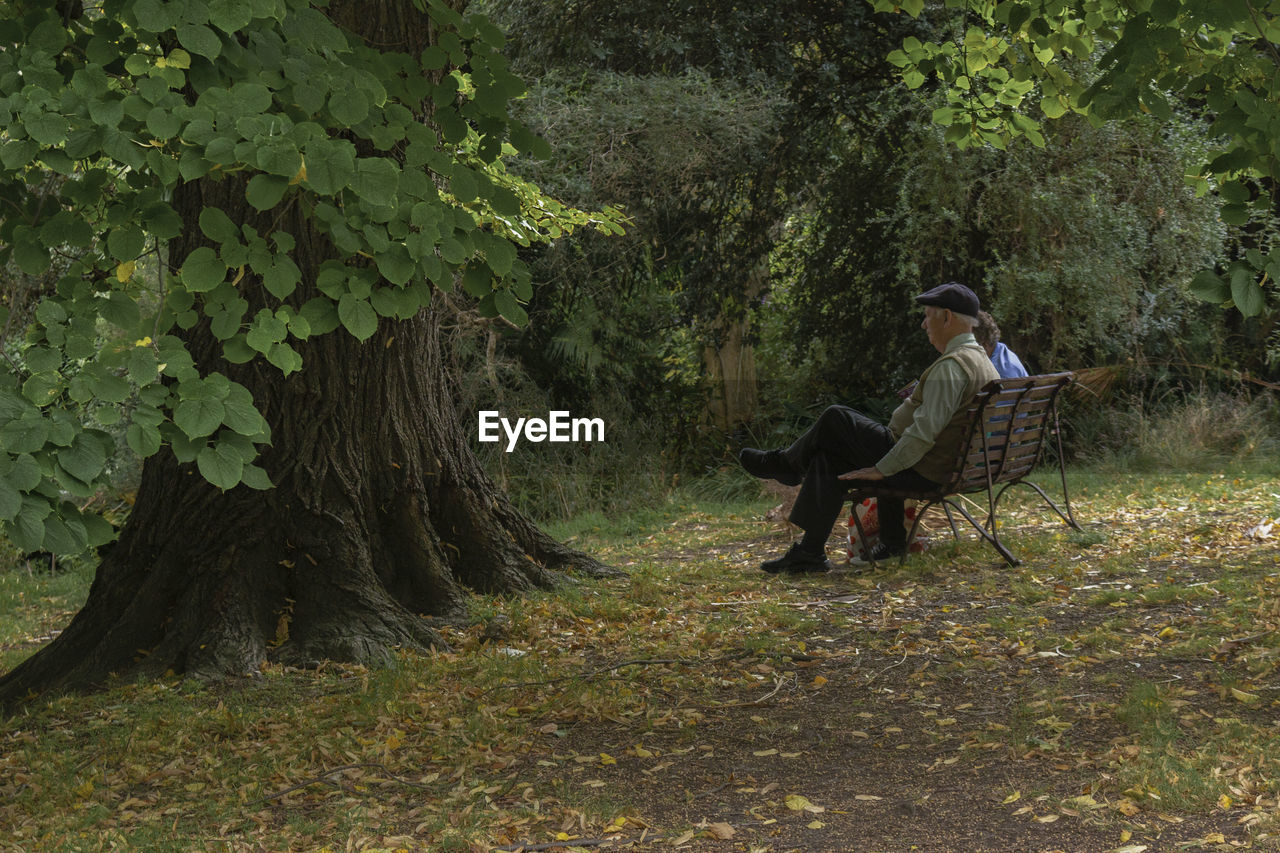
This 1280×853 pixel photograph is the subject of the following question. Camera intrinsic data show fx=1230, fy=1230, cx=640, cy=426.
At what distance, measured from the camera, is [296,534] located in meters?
5.20

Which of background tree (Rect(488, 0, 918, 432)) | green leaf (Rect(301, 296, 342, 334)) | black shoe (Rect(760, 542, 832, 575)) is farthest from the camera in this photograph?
background tree (Rect(488, 0, 918, 432))

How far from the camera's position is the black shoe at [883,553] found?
22.1 ft

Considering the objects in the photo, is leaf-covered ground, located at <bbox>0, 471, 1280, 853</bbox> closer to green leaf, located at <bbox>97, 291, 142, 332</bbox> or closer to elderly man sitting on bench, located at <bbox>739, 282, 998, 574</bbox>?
elderly man sitting on bench, located at <bbox>739, 282, 998, 574</bbox>

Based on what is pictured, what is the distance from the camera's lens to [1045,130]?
423 inches

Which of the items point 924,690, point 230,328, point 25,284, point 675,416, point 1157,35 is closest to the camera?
point 230,328

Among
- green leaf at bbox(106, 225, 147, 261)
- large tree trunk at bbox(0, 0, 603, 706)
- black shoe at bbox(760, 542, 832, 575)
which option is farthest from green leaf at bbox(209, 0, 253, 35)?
black shoe at bbox(760, 542, 832, 575)

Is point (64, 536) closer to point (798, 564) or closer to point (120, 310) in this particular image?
Result: point (120, 310)

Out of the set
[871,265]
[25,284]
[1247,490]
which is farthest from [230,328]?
[871,265]

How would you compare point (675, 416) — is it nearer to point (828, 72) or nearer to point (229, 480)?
point (828, 72)

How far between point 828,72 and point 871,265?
2045 mm

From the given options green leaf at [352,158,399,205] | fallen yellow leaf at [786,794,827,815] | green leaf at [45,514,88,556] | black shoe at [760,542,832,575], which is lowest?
fallen yellow leaf at [786,794,827,815]

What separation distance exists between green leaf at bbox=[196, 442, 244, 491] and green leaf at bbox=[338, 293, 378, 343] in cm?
49

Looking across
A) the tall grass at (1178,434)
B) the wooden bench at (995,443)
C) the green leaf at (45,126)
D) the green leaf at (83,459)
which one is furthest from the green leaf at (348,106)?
the tall grass at (1178,434)

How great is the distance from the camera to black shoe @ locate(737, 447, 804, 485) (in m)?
6.64
